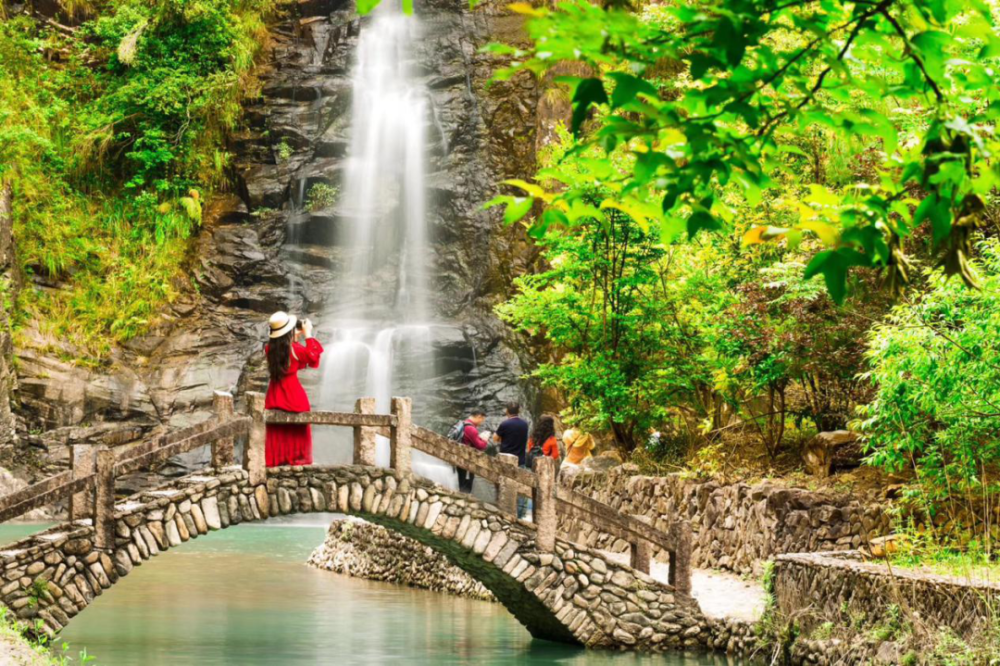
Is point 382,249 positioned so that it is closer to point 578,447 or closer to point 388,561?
point 578,447

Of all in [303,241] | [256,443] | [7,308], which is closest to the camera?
[256,443]

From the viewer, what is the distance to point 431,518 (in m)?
12.9

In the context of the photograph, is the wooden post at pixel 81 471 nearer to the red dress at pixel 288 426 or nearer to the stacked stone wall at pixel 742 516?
the red dress at pixel 288 426

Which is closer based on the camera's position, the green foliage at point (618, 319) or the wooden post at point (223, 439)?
the wooden post at point (223, 439)

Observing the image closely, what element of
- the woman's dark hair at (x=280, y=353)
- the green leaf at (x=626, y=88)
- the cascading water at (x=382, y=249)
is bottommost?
the green leaf at (x=626, y=88)

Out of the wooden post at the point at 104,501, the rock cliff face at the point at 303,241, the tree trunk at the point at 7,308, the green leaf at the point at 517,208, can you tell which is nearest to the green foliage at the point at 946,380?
the green leaf at the point at 517,208

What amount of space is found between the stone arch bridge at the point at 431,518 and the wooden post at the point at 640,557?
0.02 m

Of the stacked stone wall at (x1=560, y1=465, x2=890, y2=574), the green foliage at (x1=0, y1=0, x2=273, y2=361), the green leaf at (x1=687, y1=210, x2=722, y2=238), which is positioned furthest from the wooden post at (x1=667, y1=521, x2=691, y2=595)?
the green foliage at (x1=0, y1=0, x2=273, y2=361)

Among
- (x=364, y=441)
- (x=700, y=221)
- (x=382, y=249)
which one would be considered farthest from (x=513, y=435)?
(x=382, y=249)

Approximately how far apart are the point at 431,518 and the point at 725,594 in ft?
12.0

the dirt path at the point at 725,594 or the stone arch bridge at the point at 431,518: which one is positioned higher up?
the stone arch bridge at the point at 431,518

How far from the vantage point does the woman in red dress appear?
1237 centimetres

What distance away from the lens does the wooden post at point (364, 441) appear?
42.5ft

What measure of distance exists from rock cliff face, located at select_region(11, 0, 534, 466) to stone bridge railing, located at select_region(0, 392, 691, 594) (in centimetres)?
1520
